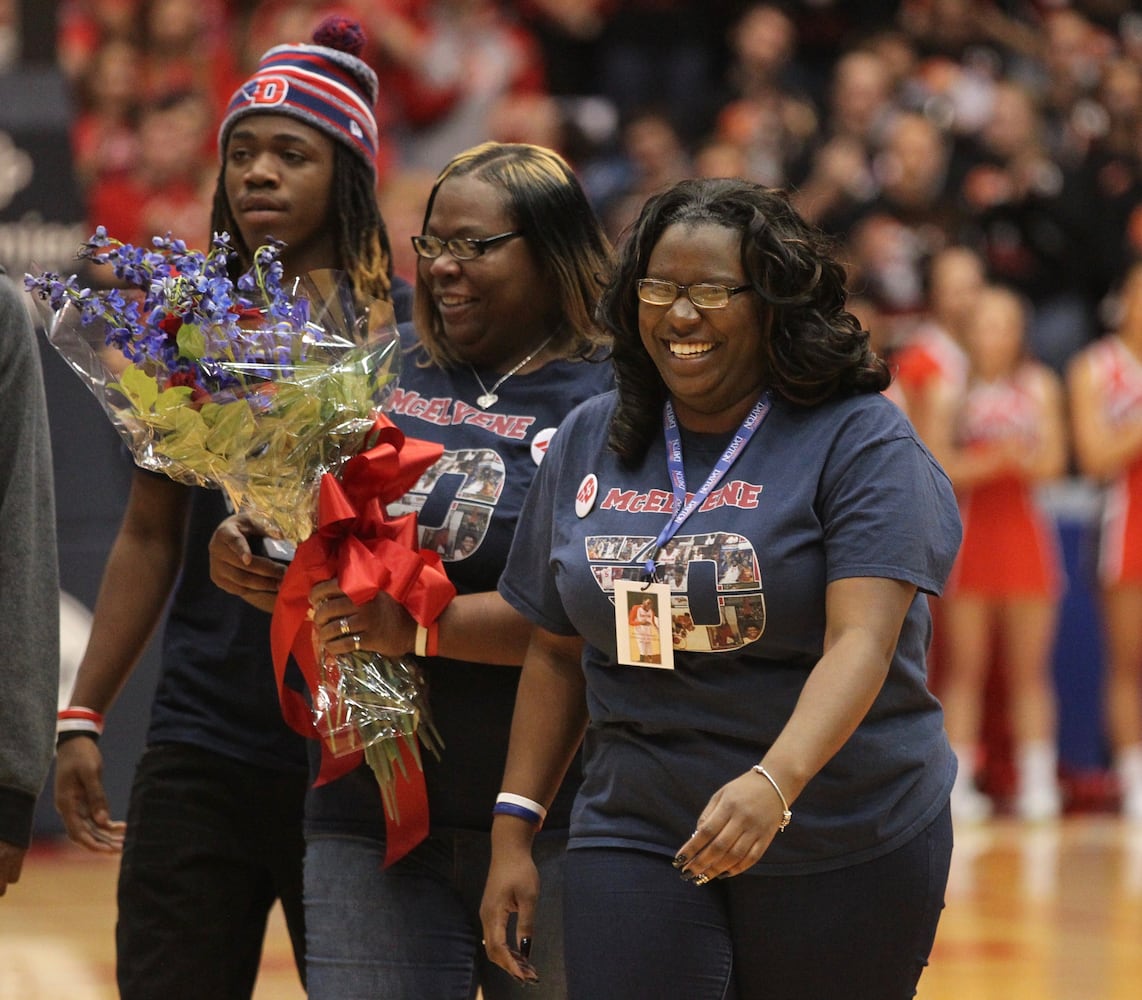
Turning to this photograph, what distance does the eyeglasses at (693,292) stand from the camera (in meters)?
2.67

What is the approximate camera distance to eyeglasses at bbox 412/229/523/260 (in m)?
3.16

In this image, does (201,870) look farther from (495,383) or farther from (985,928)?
(985,928)

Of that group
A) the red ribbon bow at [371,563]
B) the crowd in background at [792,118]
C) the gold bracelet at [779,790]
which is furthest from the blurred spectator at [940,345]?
the gold bracelet at [779,790]

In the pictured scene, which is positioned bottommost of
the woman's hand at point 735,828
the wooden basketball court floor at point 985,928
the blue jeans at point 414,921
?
the wooden basketball court floor at point 985,928

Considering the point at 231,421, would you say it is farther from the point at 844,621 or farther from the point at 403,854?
the point at 844,621

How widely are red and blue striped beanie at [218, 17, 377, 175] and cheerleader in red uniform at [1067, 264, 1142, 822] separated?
558 centimetres

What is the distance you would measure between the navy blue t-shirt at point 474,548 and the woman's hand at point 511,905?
0.20 meters

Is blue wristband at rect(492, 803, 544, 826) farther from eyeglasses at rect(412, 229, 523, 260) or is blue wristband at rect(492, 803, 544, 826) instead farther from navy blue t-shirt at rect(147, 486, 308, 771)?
eyeglasses at rect(412, 229, 523, 260)

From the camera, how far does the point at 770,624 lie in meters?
2.57

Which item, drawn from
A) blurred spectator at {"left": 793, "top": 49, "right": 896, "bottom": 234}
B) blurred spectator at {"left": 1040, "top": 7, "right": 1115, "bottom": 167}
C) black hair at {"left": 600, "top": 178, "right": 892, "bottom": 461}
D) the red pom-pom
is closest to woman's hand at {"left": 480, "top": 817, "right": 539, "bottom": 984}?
black hair at {"left": 600, "top": 178, "right": 892, "bottom": 461}

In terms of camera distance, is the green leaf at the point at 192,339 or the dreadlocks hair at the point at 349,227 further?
the dreadlocks hair at the point at 349,227

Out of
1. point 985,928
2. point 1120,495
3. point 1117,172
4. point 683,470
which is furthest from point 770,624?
point 1117,172

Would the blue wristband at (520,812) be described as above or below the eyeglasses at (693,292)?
below

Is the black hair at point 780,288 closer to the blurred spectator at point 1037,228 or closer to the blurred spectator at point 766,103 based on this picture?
the blurred spectator at point 1037,228
